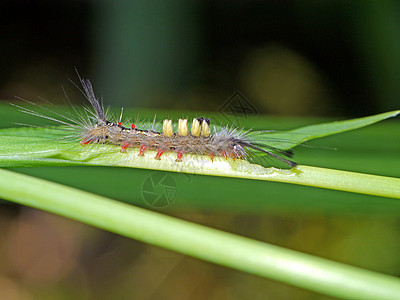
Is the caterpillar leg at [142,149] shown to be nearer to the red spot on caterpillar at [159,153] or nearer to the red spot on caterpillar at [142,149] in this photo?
the red spot on caterpillar at [142,149]

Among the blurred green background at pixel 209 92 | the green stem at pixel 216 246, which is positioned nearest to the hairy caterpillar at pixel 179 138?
the blurred green background at pixel 209 92

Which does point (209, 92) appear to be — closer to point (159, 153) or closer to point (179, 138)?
point (179, 138)

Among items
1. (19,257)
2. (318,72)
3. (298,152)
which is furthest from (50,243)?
(318,72)

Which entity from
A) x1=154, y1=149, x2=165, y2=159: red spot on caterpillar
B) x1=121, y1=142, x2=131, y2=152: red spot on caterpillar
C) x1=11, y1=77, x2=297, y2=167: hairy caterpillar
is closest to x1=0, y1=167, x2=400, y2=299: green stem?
x1=154, y1=149, x2=165, y2=159: red spot on caterpillar

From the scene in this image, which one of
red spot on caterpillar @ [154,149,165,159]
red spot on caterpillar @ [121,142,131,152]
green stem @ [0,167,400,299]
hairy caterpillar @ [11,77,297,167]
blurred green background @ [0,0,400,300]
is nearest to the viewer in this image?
green stem @ [0,167,400,299]

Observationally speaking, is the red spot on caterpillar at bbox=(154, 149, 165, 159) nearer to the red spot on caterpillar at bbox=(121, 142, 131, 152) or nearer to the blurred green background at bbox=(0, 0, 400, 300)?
the red spot on caterpillar at bbox=(121, 142, 131, 152)
